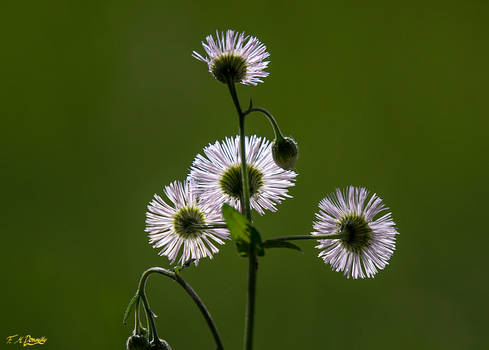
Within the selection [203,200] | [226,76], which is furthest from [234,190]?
[226,76]

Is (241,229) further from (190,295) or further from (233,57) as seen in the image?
(233,57)

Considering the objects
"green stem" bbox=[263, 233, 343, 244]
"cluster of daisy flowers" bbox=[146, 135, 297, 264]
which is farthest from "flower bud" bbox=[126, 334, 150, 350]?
"green stem" bbox=[263, 233, 343, 244]

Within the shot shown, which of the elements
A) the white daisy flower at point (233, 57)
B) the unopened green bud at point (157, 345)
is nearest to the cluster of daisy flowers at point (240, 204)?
the white daisy flower at point (233, 57)

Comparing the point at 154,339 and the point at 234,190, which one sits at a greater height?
the point at 234,190

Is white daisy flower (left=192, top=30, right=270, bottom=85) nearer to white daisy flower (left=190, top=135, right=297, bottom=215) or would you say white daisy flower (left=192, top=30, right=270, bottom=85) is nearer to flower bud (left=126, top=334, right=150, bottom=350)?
white daisy flower (left=190, top=135, right=297, bottom=215)

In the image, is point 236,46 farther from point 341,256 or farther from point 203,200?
point 341,256

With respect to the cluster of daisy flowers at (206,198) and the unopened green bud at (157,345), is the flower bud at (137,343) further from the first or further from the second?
the cluster of daisy flowers at (206,198)
